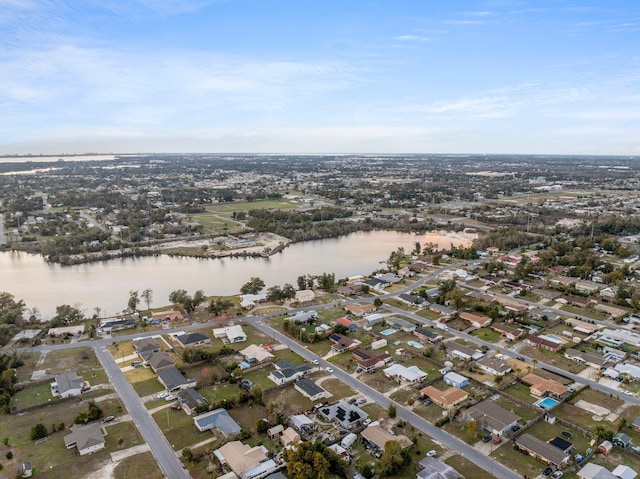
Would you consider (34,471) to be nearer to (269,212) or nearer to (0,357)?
(0,357)

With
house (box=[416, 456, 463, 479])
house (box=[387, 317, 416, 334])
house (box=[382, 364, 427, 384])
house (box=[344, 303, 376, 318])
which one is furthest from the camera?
house (box=[344, 303, 376, 318])

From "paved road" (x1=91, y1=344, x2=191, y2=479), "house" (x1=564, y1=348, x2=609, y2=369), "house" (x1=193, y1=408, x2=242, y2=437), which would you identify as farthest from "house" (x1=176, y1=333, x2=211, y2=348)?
"house" (x1=564, y1=348, x2=609, y2=369)

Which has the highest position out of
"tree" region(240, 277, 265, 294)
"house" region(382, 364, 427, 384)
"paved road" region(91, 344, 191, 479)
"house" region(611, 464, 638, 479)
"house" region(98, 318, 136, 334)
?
"tree" region(240, 277, 265, 294)

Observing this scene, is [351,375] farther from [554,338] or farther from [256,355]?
[554,338]

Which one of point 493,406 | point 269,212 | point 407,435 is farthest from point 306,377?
point 269,212

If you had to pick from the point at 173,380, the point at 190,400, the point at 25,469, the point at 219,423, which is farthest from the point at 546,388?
the point at 25,469

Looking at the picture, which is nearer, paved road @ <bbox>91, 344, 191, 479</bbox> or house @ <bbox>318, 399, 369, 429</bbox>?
paved road @ <bbox>91, 344, 191, 479</bbox>

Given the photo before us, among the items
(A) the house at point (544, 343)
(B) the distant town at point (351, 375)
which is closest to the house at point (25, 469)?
Result: (B) the distant town at point (351, 375)

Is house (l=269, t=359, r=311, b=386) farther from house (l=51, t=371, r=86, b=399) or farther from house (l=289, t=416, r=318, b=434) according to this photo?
house (l=51, t=371, r=86, b=399)
